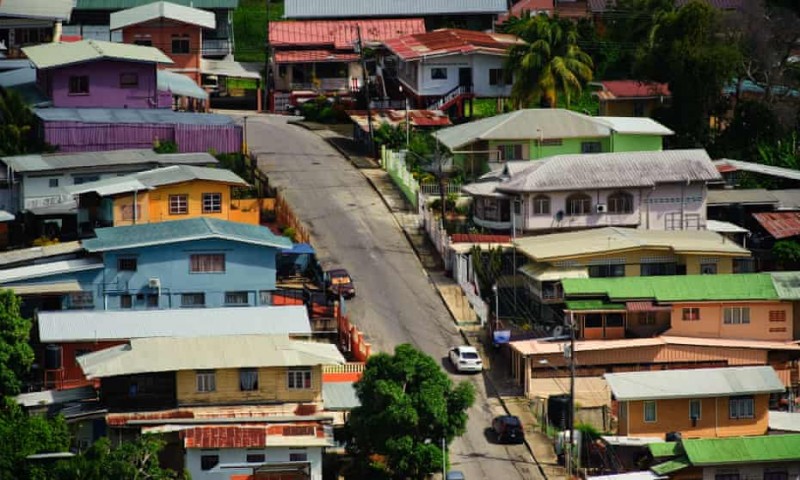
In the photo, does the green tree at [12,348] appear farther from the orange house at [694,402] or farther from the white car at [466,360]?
the orange house at [694,402]

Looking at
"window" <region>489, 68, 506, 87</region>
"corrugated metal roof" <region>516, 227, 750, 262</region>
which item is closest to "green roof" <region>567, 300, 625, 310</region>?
"corrugated metal roof" <region>516, 227, 750, 262</region>

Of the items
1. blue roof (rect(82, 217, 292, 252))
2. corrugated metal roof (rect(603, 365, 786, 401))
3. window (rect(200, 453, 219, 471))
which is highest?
blue roof (rect(82, 217, 292, 252))

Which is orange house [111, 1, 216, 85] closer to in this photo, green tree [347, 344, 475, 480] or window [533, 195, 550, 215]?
window [533, 195, 550, 215]

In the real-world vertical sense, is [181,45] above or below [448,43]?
below

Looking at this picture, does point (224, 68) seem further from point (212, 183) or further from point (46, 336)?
point (46, 336)

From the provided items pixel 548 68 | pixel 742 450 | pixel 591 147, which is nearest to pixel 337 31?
pixel 548 68

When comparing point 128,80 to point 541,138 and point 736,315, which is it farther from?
point 736,315

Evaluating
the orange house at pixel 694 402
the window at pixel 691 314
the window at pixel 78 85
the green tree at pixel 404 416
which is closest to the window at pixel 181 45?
the window at pixel 78 85
